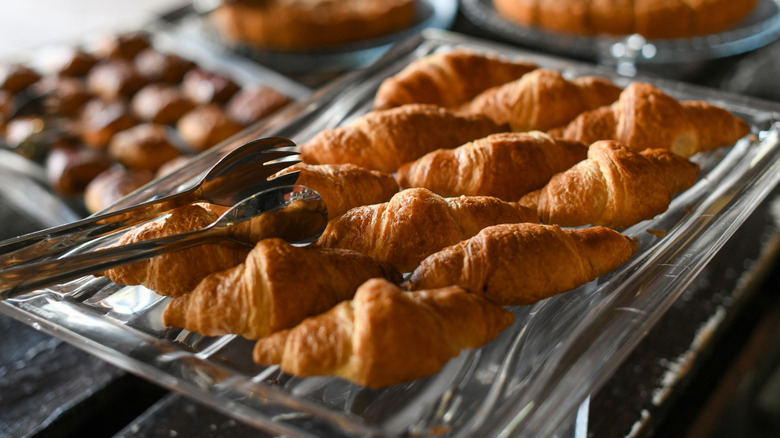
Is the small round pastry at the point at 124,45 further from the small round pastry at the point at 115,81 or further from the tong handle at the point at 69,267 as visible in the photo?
the tong handle at the point at 69,267

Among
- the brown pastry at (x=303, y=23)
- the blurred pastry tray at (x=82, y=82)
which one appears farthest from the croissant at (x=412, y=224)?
the brown pastry at (x=303, y=23)

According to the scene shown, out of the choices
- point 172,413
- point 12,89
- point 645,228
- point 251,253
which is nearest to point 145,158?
point 12,89

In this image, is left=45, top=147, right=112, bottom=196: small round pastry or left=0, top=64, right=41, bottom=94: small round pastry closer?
left=45, top=147, right=112, bottom=196: small round pastry

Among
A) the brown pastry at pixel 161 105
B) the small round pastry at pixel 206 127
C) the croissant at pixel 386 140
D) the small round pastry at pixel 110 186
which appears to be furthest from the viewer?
the brown pastry at pixel 161 105

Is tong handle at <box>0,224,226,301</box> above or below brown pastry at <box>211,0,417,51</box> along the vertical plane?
below

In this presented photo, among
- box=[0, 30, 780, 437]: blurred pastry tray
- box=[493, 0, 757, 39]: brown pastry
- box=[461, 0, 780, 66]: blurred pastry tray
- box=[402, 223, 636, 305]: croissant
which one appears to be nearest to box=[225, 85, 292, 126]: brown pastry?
box=[461, 0, 780, 66]: blurred pastry tray

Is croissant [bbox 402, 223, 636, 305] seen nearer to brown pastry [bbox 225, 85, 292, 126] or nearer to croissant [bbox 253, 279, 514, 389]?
croissant [bbox 253, 279, 514, 389]

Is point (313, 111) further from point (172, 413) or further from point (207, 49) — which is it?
point (207, 49)

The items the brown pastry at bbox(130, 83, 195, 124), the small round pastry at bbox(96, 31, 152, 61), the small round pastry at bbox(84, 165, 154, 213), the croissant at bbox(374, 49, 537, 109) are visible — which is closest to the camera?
the croissant at bbox(374, 49, 537, 109)
